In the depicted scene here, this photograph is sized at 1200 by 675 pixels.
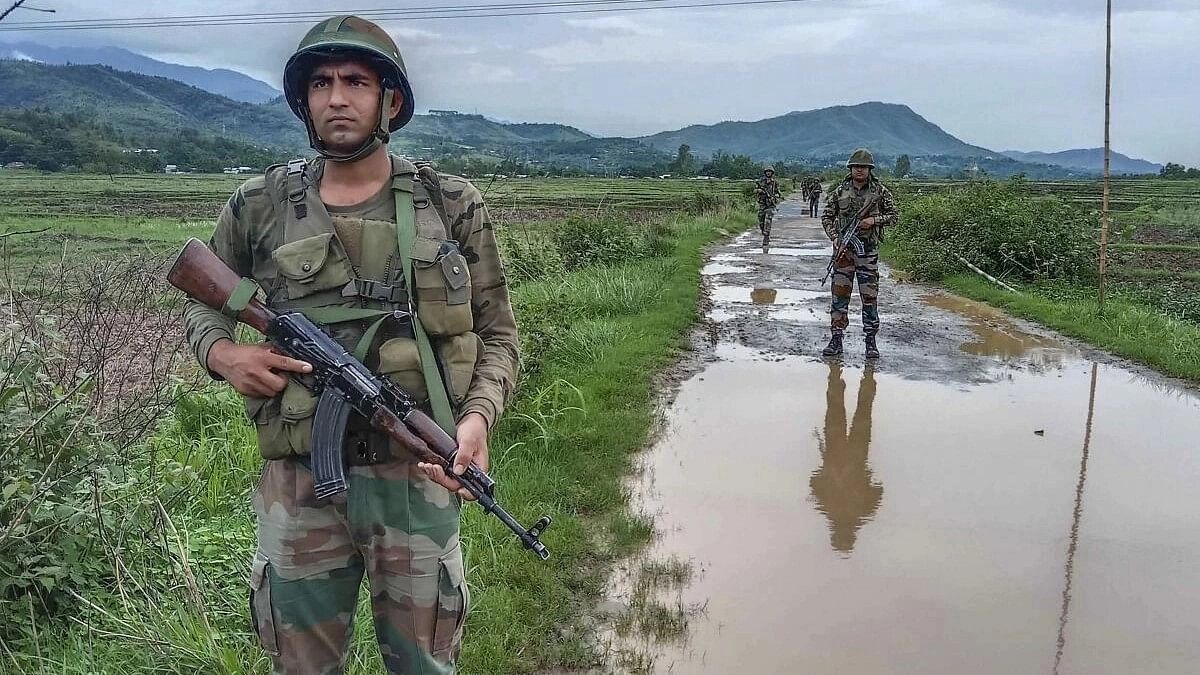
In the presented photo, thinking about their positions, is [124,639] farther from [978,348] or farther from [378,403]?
[978,348]

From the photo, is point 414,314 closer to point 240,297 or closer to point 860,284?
point 240,297

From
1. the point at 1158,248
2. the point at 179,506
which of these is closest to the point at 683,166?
the point at 1158,248

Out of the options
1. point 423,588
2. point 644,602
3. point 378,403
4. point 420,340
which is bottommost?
point 644,602

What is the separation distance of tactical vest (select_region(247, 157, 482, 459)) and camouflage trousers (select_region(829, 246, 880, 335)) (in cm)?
619

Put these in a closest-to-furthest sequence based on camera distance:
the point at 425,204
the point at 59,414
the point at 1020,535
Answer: the point at 425,204 < the point at 59,414 < the point at 1020,535

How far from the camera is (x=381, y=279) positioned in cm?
178

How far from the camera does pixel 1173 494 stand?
450 centimetres

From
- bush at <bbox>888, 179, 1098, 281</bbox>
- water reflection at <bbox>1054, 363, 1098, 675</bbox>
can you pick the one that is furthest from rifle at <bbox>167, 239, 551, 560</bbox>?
bush at <bbox>888, 179, 1098, 281</bbox>

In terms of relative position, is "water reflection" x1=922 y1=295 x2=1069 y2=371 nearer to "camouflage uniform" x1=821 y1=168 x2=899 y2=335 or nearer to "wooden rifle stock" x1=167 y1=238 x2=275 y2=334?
"camouflage uniform" x1=821 y1=168 x2=899 y2=335

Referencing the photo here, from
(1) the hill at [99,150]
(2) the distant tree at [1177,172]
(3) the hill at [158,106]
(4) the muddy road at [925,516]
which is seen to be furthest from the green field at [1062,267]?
(3) the hill at [158,106]

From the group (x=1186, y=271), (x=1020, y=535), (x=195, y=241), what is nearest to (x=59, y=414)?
(x=195, y=241)

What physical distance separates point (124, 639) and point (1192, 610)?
12.8 ft

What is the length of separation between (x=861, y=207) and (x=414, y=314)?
6.53 metres

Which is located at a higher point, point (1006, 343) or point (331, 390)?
point (331, 390)
